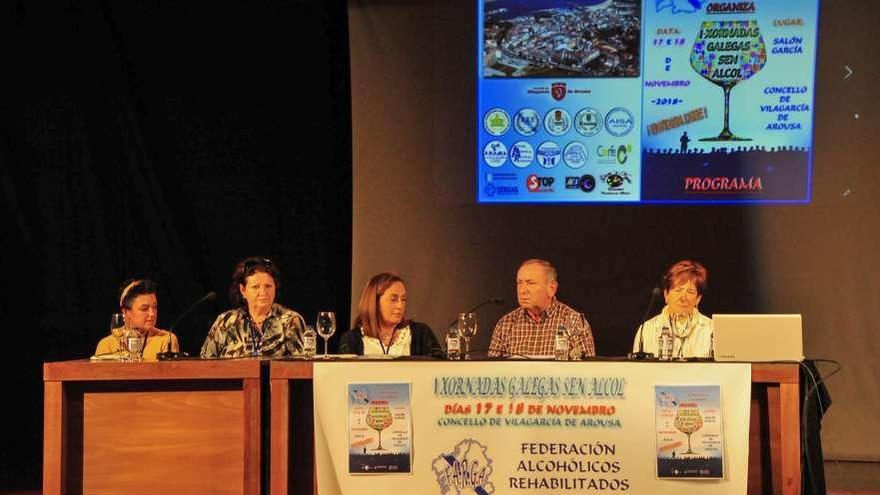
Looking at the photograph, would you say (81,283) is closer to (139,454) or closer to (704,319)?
(139,454)

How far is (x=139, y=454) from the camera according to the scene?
150 inches

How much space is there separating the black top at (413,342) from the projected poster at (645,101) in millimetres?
1154

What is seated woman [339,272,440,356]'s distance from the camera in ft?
15.3

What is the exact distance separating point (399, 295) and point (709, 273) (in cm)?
173

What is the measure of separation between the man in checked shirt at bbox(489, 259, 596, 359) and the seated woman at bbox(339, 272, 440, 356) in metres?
0.34

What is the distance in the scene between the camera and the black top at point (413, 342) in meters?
4.64

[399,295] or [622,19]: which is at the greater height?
[622,19]

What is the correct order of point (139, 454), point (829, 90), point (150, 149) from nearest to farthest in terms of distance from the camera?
1. point (139, 454)
2. point (829, 90)
3. point (150, 149)

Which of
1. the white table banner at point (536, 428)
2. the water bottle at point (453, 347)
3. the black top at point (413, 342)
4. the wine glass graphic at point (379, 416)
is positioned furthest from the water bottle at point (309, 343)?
the black top at point (413, 342)

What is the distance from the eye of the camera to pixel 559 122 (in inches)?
220

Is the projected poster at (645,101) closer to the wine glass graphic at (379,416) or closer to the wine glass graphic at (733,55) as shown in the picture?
the wine glass graphic at (733,55)

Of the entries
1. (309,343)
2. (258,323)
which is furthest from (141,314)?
(309,343)

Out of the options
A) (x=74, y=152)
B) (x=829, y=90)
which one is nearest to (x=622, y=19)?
(x=829, y=90)

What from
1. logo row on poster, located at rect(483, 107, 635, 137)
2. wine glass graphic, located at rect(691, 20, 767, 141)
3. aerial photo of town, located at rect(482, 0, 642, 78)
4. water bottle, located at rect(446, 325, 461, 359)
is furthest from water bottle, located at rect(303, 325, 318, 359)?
wine glass graphic, located at rect(691, 20, 767, 141)
